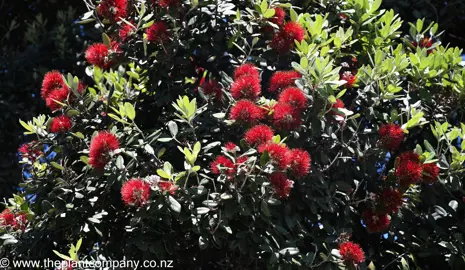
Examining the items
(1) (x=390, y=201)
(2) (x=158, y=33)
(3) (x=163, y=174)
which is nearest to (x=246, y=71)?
(2) (x=158, y=33)

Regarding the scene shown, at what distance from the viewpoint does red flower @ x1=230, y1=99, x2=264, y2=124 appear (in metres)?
2.66

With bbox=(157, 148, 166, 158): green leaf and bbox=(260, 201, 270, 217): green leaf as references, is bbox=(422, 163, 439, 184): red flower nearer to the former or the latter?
bbox=(260, 201, 270, 217): green leaf

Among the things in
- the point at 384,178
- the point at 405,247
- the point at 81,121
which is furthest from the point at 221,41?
the point at 405,247

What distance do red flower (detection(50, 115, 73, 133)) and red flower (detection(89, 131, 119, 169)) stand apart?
→ 0.29 metres

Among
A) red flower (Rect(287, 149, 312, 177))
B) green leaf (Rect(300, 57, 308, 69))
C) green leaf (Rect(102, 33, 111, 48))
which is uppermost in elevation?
green leaf (Rect(300, 57, 308, 69))

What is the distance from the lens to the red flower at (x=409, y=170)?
283 centimetres

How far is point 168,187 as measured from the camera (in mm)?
2584

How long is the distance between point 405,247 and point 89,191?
151cm

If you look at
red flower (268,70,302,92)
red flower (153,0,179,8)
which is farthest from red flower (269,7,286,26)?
red flower (153,0,179,8)

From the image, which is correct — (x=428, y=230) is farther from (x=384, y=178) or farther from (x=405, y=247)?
(x=384, y=178)

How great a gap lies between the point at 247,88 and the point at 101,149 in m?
0.64

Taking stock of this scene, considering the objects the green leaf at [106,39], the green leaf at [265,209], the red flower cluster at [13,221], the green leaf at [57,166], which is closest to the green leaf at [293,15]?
the green leaf at [106,39]

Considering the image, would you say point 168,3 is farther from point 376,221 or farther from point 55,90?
point 376,221

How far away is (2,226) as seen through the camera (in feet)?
10.1
